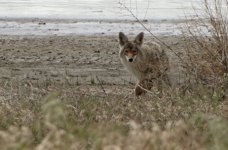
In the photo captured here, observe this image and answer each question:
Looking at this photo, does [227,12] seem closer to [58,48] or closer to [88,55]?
[88,55]

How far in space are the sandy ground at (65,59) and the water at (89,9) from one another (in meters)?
3.66

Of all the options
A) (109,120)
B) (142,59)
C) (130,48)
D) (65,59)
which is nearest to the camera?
(109,120)

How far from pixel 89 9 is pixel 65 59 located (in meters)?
9.20

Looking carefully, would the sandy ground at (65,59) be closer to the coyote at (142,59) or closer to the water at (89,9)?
the coyote at (142,59)

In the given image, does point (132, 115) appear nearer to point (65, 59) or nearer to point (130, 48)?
point (130, 48)

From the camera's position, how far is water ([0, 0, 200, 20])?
68.9 feet

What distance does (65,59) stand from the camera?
1387cm

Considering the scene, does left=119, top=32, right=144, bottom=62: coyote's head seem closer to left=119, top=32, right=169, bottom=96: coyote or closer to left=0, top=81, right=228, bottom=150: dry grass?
left=119, top=32, right=169, bottom=96: coyote

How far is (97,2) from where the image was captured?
24.0 m

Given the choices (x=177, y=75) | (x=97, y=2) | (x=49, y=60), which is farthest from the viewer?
(x=97, y=2)

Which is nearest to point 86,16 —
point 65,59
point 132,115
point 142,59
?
point 65,59

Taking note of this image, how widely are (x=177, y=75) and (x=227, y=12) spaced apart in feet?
4.38

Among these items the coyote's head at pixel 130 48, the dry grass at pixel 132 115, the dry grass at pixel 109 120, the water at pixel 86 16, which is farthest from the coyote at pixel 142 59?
the water at pixel 86 16

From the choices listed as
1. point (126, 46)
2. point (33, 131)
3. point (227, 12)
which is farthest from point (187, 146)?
point (126, 46)
